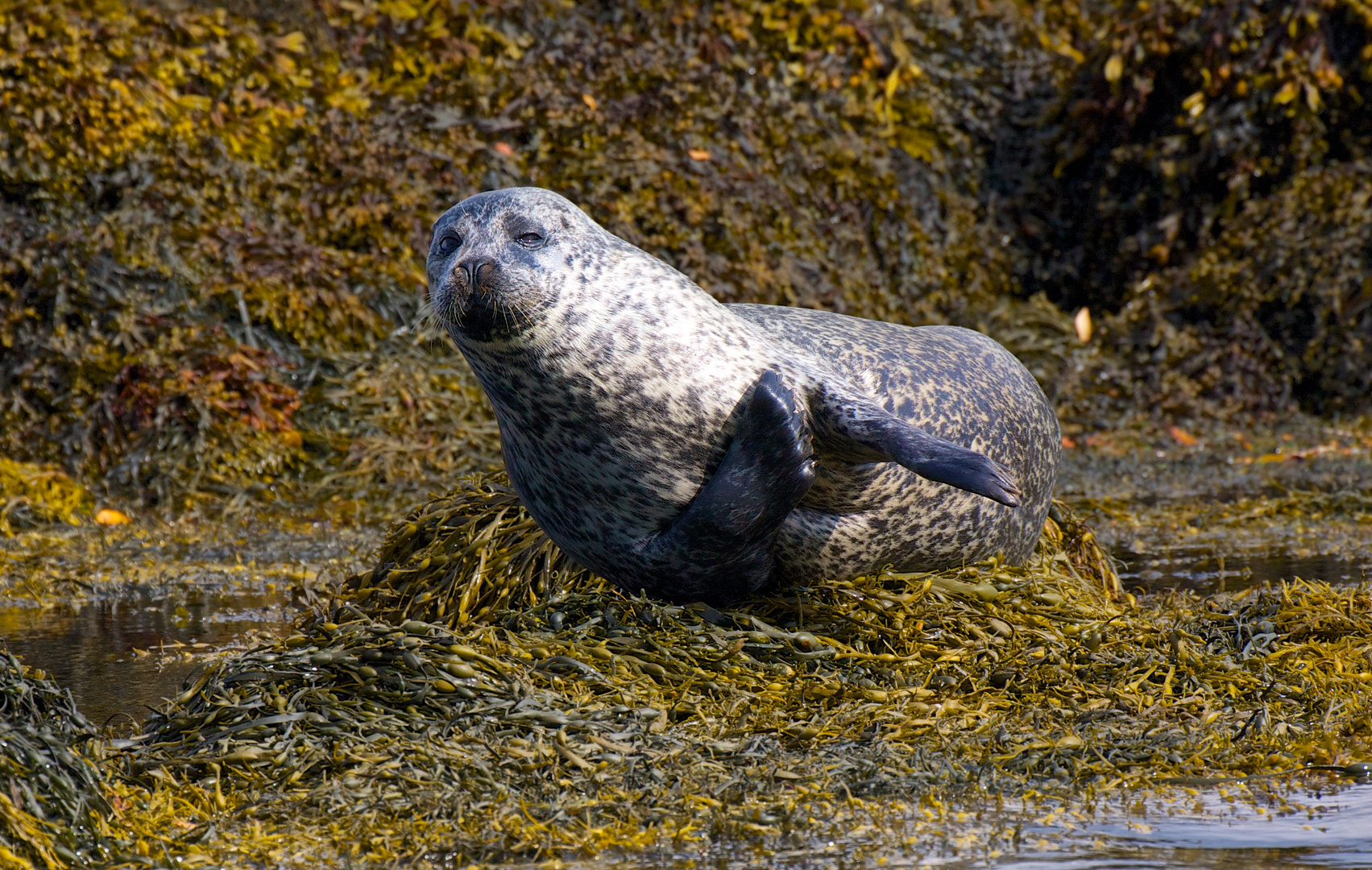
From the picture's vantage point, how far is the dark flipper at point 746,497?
12.7 ft

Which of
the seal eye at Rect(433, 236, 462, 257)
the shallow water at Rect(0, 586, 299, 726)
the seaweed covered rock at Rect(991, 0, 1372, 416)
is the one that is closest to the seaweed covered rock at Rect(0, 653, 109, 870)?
the shallow water at Rect(0, 586, 299, 726)

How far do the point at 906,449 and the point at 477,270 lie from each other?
1165 mm

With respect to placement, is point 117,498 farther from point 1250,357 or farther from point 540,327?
point 1250,357

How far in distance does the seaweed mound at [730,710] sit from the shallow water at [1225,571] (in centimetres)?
71

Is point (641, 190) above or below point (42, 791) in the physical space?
above

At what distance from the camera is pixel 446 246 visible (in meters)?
3.92

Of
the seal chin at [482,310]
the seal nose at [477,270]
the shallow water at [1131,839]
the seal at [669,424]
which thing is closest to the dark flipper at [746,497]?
the seal at [669,424]

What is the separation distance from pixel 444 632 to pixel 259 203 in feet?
19.4

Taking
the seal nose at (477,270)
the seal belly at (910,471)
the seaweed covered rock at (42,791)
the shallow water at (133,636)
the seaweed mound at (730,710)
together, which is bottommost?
the shallow water at (133,636)

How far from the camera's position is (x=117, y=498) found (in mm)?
7527

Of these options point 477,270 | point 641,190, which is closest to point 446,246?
point 477,270

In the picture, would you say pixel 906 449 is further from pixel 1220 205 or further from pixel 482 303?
pixel 1220 205

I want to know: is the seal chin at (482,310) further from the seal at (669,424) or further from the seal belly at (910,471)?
the seal belly at (910,471)

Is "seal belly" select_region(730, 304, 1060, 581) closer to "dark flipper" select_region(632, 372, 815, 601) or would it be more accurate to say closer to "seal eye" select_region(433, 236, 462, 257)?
"dark flipper" select_region(632, 372, 815, 601)
